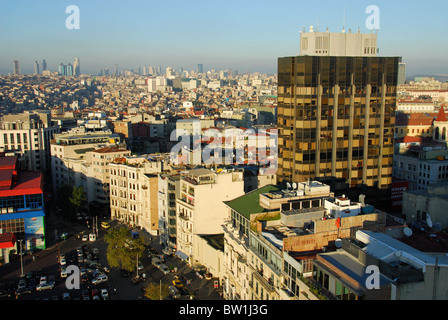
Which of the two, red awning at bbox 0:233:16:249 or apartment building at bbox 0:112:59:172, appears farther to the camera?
apartment building at bbox 0:112:59:172

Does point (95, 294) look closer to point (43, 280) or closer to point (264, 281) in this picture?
point (43, 280)

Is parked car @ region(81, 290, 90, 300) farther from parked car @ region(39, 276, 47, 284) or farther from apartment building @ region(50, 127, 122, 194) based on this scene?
apartment building @ region(50, 127, 122, 194)

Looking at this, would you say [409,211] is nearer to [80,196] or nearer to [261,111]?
[80,196]

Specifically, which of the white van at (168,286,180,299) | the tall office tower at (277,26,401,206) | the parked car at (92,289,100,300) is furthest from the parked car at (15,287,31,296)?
the tall office tower at (277,26,401,206)

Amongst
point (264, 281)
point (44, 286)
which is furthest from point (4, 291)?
point (264, 281)
